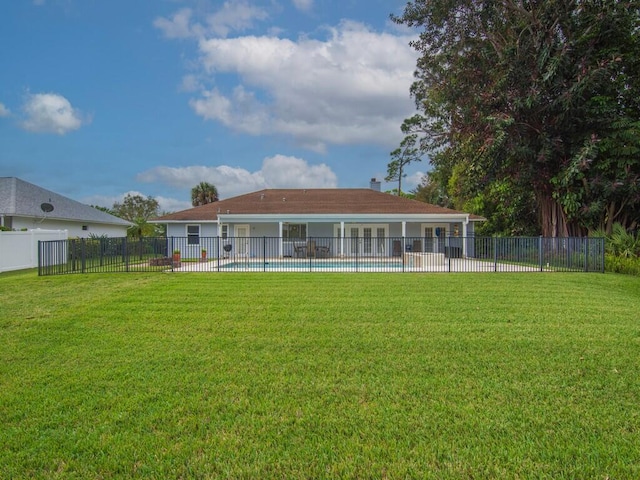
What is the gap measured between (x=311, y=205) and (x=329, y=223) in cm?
197

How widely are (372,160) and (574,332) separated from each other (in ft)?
91.1

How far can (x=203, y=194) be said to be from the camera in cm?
3578

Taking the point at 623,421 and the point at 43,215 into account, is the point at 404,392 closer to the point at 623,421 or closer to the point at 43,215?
the point at 623,421

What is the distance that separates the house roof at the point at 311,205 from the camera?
76.8 ft

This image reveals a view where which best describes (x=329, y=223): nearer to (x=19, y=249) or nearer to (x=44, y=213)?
(x=19, y=249)

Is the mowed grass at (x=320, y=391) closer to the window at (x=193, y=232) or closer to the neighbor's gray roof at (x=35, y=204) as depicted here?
the window at (x=193, y=232)

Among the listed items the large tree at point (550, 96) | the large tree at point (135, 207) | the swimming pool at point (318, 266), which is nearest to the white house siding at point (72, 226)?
the swimming pool at point (318, 266)

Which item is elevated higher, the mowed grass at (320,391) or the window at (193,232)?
the window at (193,232)

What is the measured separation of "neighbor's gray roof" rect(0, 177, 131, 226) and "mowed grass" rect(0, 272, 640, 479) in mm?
16504

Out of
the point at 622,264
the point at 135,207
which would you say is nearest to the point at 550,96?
the point at 622,264

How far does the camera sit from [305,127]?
25.8 meters

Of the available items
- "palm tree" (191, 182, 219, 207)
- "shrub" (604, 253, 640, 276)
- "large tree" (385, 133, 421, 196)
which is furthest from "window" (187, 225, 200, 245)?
"shrub" (604, 253, 640, 276)

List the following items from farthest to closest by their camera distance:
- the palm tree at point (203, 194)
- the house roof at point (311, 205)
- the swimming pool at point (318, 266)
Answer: the palm tree at point (203, 194)
the house roof at point (311, 205)
the swimming pool at point (318, 266)

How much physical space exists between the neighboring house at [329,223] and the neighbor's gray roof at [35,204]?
5.62 m
